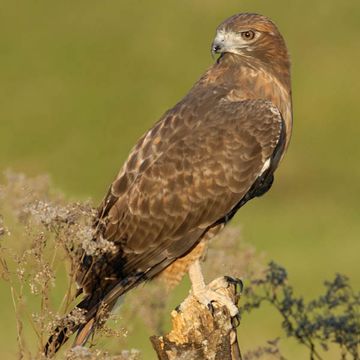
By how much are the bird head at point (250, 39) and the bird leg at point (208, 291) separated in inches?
71.9

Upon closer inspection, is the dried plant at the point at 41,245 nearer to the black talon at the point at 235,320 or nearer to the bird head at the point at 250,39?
the black talon at the point at 235,320

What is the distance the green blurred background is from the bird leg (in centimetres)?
1264

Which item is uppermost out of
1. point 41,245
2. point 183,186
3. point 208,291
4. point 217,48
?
point 217,48

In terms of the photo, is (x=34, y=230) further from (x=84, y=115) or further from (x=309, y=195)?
(x=84, y=115)

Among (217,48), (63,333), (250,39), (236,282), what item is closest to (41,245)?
(63,333)

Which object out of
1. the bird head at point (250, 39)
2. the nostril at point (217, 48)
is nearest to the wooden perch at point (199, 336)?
the nostril at point (217, 48)

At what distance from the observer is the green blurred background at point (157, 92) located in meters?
25.8

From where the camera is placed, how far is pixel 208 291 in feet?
30.7

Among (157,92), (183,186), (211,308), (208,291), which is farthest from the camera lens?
(157,92)

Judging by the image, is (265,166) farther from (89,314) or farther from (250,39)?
(89,314)

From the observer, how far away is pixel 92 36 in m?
32.9

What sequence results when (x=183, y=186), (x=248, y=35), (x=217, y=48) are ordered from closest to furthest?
1. (x=183, y=186)
2. (x=217, y=48)
3. (x=248, y=35)

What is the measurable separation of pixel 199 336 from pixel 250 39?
2907 millimetres

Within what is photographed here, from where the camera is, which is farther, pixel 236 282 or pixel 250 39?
pixel 250 39
